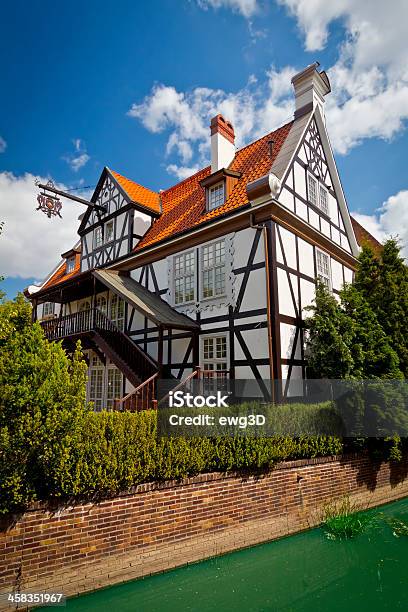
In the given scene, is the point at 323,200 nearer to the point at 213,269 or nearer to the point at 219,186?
the point at 219,186

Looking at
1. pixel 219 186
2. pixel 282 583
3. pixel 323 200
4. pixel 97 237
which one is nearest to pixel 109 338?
pixel 219 186

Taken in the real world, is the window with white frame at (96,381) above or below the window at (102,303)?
below

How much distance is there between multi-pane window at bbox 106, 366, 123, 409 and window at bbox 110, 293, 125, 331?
5.85 feet

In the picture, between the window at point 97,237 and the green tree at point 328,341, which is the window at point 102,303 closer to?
the window at point 97,237

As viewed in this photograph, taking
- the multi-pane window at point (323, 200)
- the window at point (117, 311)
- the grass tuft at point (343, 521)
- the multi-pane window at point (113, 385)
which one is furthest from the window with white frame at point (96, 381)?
the multi-pane window at point (323, 200)

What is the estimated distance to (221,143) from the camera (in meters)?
15.2

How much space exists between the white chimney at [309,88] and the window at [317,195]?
260 cm

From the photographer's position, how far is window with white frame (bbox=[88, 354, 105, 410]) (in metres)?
16.3

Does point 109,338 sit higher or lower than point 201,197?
lower

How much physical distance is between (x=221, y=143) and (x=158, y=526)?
13.3 metres

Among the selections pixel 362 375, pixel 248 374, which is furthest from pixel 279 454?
pixel 362 375

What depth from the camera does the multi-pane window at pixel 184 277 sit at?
13.6 m

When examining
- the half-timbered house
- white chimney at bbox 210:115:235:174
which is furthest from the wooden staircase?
white chimney at bbox 210:115:235:174

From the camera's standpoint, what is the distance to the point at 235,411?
8023 mm
